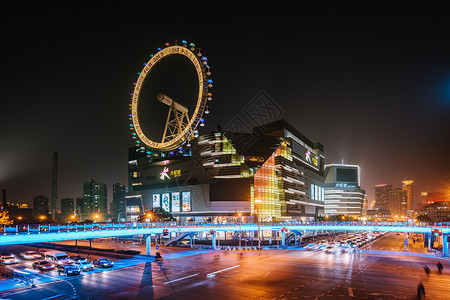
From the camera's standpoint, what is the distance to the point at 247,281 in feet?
126

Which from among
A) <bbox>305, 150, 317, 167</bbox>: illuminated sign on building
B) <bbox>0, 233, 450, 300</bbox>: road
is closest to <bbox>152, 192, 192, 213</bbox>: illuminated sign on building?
<bbox>305, 150, 317, 167</bbox>: illuminated sign on building

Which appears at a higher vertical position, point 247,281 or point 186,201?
point 186,201

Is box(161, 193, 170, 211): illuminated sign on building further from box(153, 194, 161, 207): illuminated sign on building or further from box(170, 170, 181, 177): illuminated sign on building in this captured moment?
box(170, 170, 181, 177): illuminated sign on building

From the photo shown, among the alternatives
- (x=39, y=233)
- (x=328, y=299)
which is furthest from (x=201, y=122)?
(x=328, y=299)

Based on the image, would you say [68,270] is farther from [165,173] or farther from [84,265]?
[165,173]

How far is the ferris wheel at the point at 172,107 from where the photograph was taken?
241 ft

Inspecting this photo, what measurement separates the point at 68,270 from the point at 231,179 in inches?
3505

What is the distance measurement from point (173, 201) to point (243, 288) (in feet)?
370

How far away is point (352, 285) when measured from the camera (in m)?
36.0

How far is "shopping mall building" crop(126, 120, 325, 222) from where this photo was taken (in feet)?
417

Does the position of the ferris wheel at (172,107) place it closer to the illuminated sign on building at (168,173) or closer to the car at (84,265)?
the car at (84,265)

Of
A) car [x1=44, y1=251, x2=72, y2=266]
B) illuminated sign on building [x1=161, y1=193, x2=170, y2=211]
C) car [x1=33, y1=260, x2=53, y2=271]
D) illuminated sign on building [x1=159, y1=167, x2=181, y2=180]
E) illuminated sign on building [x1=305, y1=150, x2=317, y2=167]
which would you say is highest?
illuminated sign on building [x1=305, y1=150, x2=317, y2=167]

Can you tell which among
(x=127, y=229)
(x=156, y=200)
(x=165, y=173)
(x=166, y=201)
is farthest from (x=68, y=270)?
(x=156, y=200)

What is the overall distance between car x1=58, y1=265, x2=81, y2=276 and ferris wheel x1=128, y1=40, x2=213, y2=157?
4007cm
